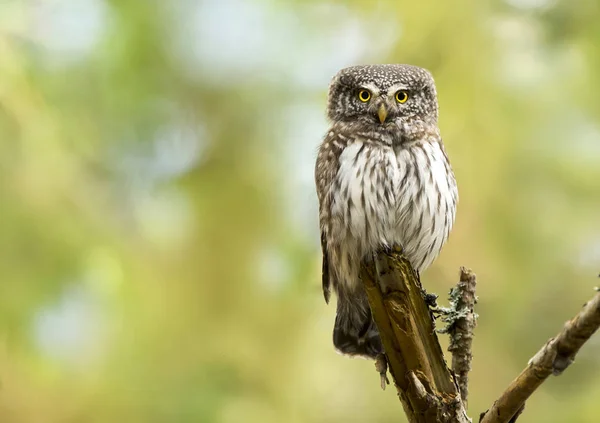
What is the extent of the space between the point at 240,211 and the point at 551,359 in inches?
98.5

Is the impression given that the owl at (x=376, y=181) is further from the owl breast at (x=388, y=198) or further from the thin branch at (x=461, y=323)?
the thin branch at (x=461, y=323)

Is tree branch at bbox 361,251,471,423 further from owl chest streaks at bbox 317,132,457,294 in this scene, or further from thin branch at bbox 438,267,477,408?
owl chest streaks at bbox 317,132,457,294

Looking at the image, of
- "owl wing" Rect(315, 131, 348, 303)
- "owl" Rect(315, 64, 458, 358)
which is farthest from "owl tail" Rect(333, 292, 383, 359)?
"owl wing" Rect(315, 131, 348, 303)

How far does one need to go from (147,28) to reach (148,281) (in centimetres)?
144

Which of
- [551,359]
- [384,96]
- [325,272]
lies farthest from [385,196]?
[551,359]

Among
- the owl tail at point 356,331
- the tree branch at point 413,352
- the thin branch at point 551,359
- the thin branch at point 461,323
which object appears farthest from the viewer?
the owl tail at point 356,331

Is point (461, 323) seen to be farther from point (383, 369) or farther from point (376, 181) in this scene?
point (376, 181)

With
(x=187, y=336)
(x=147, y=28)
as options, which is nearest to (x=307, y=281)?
(x=187, y=336)

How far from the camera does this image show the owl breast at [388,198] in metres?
2.60

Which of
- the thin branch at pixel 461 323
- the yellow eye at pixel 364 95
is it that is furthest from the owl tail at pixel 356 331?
the yellow eye at pixel 364 95

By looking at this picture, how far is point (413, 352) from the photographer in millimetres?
1944

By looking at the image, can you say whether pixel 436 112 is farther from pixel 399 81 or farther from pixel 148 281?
pixel 148 281

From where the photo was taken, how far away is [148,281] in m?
3.77

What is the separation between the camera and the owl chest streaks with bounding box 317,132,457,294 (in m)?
2.60
